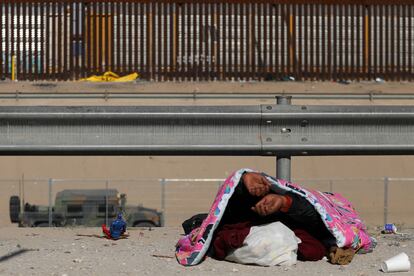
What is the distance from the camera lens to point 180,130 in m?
7.29

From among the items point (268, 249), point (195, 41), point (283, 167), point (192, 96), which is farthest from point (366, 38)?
point (268, 249)

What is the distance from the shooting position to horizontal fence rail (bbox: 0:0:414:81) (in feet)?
82.7

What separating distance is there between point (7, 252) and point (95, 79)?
1877cm

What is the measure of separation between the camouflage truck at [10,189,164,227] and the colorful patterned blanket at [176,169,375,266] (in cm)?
979

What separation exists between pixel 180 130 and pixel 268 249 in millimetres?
1710

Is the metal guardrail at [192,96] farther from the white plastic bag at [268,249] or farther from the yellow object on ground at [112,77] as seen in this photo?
the white plastic bag at [268,249]

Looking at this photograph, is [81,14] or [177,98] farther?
[81,14]

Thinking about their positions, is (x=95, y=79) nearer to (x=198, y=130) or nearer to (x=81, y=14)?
(x=81, y=14)

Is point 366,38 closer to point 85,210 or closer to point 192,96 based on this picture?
point 192,96

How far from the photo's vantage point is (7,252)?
6.31 metres

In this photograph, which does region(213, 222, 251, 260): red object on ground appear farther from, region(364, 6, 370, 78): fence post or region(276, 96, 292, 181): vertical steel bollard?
region(364, 6, 370, 78): fence post

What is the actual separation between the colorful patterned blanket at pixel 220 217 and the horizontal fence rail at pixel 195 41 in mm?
18806

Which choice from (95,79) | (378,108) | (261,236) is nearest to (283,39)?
(95,79)

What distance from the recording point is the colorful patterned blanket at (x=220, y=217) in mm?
5945
